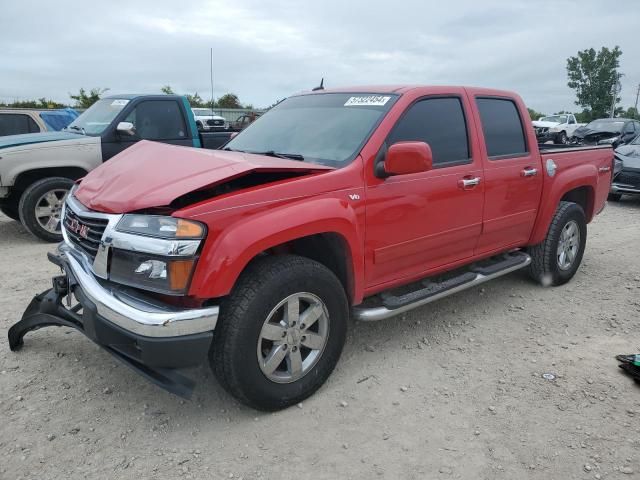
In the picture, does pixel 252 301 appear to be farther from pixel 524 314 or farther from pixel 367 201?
pixel 524 314

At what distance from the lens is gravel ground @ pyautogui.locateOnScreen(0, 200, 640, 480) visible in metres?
2.52

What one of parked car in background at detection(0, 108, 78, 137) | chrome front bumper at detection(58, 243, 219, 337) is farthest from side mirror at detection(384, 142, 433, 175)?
parked car in background at detection(0, 108, 78, 137)

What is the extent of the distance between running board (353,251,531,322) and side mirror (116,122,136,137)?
4351 mm

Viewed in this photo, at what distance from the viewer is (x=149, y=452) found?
2.59 meters

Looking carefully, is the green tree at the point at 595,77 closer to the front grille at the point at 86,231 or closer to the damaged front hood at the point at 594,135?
the damaged front hood at the point at 594,135

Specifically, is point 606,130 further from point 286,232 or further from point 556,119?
point 286,232

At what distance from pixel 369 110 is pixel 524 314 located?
2.28 metres

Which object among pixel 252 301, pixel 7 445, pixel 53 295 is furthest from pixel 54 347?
pixel 252 301

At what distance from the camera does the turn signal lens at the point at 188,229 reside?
2.43 metres

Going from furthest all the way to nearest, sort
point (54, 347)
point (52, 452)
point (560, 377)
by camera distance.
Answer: point (54, 347) → point (560, 377) → point (52, 452)

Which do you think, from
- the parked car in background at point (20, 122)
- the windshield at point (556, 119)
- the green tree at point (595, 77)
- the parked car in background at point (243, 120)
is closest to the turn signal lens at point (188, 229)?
the parked car in background at point (20, 122)

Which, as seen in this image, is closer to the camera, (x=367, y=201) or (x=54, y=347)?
(x=367, y=201)

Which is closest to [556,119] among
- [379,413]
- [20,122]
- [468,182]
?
[20,122]

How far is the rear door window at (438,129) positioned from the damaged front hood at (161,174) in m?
0.77
